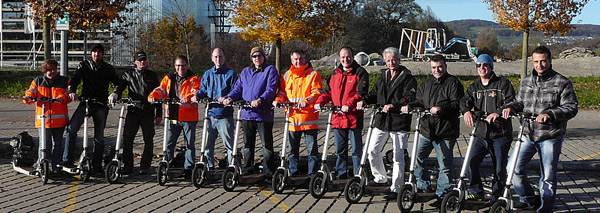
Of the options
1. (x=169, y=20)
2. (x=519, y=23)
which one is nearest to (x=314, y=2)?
(x=519, y=23)

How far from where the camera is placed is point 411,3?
6606 cm

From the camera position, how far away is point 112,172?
9086 mm

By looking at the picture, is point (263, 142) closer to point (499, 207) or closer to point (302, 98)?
point (302, 98)

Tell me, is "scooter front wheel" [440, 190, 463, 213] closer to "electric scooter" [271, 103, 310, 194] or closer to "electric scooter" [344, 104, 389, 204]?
"electric scooter" [344, 104, 389, 204]

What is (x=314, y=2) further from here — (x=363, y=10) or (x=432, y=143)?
(x=363, y=10)

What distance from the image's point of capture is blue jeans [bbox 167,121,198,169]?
9414 mm

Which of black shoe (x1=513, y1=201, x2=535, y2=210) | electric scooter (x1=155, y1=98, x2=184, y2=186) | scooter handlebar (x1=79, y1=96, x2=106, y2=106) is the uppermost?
scooter handlebar (x1=79, y1=96, x2=106, y2=106)

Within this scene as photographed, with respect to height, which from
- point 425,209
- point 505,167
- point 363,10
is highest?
point 363,10

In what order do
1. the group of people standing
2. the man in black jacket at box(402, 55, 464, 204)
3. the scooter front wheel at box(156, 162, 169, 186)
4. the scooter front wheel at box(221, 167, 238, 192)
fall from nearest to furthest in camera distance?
1. the group of people standing
2. the man in black jacket at box(402, 55, 464, 204)
3. the scooter front wheel at box(221, 167, 238, 192)
4. the scooter front wheel at box(156, 162, 169, 186)

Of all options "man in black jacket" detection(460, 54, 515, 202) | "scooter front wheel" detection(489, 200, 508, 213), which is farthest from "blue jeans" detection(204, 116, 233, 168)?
"scooter front wheel" detection(489, 200, 508, 213)

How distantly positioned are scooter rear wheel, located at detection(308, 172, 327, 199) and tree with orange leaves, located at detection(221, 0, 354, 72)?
15745 millimetres

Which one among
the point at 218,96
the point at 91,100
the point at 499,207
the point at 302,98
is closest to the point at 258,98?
the point at 302,98

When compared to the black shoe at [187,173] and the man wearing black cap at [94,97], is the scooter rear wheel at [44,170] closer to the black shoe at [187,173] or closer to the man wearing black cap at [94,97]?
the man wearing black cap at [94,97]

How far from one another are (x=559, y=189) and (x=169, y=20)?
39.6 m
